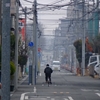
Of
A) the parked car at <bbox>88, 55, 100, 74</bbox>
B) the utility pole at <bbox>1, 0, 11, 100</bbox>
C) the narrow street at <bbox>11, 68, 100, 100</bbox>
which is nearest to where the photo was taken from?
the utility pole at <bbox>1, 0, 11, 100</bbox>

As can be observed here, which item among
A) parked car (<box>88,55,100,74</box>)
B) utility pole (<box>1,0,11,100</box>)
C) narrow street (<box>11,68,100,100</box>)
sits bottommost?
narrow street (<box>11,68,100,100</box>)

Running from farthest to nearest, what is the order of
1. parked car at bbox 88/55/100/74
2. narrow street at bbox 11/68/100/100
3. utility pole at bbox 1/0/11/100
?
1. parked car at bbox 88/55/100/74
2. narrow street at bbox 11/68/100/100
3. utility pole at bbox 1/0/11/100

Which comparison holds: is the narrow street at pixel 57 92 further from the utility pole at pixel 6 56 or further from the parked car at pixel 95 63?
the parked car at pixel 95 63

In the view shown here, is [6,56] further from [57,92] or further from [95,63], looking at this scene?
[95,63]

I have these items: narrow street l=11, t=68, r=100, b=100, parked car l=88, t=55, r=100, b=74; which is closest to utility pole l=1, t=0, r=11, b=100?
narrow street l=11, t=68, r=100, b=100

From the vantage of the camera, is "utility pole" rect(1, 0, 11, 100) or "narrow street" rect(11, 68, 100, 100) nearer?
"utility pole" rect(1, 0, 11, 100)

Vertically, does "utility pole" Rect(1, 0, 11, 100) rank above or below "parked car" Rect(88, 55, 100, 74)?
above

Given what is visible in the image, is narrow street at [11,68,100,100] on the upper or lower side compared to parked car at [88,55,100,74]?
lower

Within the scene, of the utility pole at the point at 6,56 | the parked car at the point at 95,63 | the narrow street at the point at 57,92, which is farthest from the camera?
the parked car at the point at 95,63

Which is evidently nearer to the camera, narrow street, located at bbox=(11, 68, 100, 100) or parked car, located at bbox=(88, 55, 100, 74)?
narrow street, located at bbox=(11, 68, 100, 100)

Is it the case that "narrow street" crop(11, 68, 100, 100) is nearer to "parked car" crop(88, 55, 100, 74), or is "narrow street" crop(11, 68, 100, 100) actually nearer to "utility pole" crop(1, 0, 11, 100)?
"utility pole" crop(1, 0, 11, 100)

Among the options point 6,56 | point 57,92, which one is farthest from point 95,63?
point 6,56

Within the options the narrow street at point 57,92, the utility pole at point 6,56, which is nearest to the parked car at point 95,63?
the narrow street at point 57,92

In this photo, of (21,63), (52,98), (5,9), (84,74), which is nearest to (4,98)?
(5,9)
